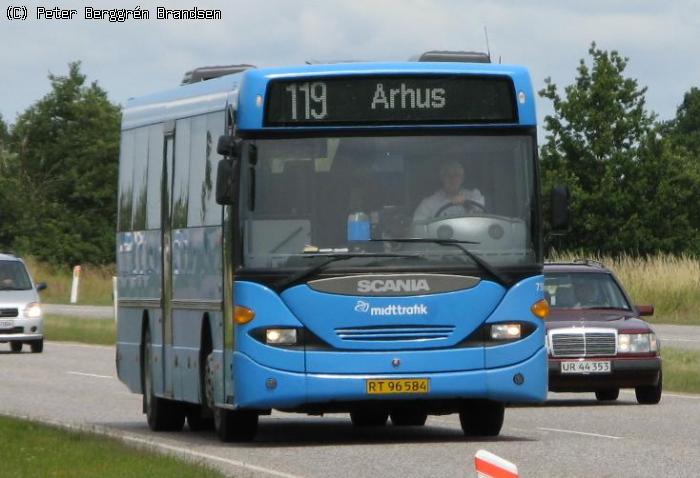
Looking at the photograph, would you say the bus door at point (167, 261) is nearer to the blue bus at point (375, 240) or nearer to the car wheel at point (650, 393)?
the blue bus at point (375, 240)

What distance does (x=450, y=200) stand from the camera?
17.4 metres

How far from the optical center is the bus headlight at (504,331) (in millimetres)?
17375

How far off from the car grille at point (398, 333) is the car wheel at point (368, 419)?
134 inches

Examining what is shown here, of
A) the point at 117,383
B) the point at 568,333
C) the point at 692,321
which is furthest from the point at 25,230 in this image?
the point at 568,333

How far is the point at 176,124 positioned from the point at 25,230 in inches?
2856

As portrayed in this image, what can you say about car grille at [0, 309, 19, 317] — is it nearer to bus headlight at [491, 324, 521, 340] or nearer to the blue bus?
the blue bus

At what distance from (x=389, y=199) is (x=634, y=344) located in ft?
23.4

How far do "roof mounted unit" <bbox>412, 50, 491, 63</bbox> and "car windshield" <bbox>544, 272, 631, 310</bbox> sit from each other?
23.0 feet

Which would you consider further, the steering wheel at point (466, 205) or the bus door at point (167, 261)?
the bus door at point (167, 261)

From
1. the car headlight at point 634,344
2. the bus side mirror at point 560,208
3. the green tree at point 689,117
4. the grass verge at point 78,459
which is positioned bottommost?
the grass verge at point 78,459

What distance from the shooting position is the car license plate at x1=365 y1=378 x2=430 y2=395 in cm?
1716

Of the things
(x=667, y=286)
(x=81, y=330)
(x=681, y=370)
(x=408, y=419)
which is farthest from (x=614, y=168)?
(x=408, y=419)

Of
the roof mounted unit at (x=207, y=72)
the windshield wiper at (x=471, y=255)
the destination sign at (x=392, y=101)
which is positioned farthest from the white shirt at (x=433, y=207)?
the roof mounted unit at (x=207, y=72)

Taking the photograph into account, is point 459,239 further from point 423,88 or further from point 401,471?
point 401,471
